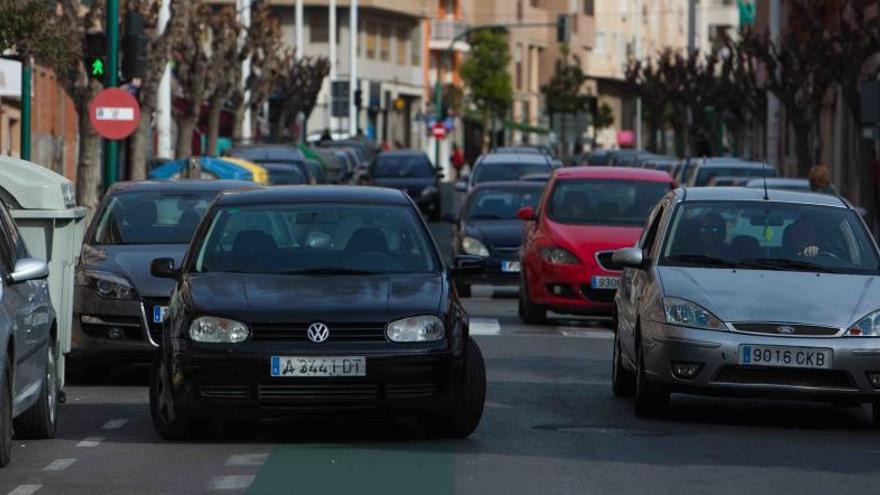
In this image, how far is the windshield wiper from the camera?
14.8m

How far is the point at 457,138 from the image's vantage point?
4998 inches

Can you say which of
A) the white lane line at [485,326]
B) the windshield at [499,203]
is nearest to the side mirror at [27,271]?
the white lane line at [485,326]

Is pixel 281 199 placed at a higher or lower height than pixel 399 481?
higher

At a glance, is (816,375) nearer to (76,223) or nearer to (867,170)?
(76,223)

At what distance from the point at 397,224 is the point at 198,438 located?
182cm

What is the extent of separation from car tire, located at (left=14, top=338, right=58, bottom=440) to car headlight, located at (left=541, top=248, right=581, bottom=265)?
10.5 metres

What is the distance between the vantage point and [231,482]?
1131 cm

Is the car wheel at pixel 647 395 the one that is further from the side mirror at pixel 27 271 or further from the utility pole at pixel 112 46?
the utility pole at pixel 112 46

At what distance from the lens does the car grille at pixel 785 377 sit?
13.8 m

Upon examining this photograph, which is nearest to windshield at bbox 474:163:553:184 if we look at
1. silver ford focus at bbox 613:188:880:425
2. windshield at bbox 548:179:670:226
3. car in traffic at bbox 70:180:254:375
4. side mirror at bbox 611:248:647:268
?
windshield at bbox 548:179:670:226

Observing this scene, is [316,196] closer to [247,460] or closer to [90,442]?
[90,442]

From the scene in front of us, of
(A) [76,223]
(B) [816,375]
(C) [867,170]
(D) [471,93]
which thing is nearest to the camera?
(B) [816,375]

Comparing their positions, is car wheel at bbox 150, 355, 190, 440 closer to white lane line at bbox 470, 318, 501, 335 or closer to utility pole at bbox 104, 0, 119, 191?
white lane line at bbox 470, 318, 501, 335

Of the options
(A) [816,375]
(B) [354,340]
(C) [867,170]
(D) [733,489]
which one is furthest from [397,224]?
(C) [867,170]
